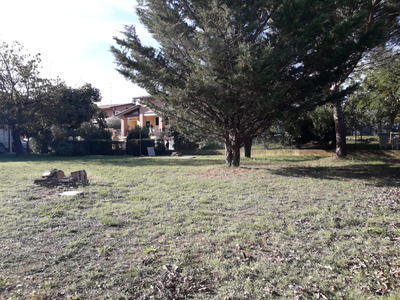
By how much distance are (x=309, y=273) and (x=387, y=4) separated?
41.2 ft

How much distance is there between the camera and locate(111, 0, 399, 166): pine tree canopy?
29.2 feet

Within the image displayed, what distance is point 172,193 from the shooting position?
7.32 metres

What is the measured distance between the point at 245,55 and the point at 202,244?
20.2 ft

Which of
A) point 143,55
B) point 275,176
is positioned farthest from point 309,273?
point 143,55

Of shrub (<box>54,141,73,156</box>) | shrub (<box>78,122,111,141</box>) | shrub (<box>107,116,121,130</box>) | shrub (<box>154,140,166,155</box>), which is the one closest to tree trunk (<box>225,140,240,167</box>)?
shrub (<box>154,140,166,155</box>)

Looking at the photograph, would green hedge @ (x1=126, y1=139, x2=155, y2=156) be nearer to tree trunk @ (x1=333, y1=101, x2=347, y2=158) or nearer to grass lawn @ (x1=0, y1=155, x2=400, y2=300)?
tree trunk @ (x1=333, y1=101, x2=347, y2=158)

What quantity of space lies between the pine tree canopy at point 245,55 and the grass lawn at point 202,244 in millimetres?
3791

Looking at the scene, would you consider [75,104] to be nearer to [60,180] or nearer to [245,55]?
[60,180]

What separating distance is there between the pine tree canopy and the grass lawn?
12.4ft

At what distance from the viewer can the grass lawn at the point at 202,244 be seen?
288 centimetres

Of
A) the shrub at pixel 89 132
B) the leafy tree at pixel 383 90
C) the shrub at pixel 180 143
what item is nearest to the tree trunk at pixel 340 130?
the leafy tree at pixel 383 90

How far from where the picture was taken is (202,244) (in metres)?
3.96

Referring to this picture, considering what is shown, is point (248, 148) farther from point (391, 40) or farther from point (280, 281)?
point (280, 281)

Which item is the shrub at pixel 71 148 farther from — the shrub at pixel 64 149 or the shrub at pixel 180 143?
the shrub at pixel 180 143
